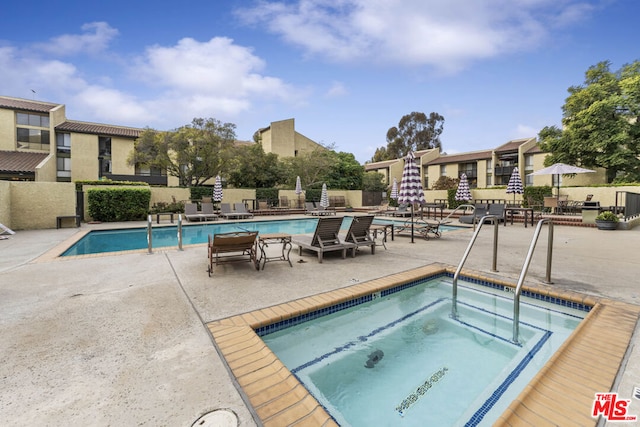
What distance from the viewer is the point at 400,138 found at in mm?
54062

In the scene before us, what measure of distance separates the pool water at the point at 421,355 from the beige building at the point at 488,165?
27.8 metres

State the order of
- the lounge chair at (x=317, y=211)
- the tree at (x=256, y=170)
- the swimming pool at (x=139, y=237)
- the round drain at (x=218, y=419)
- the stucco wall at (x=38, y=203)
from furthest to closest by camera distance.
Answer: the tree at (x=256, y=170) < the lounge chair at (x=317, y=211) < the stucco wall at (x=38, y=203) < the swimming pool at (x=139, y=237) < the round drain at (x=218, y=419)

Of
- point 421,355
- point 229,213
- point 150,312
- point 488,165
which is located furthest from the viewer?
point 488,165

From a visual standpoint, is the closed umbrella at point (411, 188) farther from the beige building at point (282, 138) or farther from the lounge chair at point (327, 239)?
the beige building at point (282, 138)

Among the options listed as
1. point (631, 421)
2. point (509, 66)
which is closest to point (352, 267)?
point (631, 421)

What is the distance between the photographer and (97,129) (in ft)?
92.7

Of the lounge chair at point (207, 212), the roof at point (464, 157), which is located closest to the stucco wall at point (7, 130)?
the lounge chair at point (207, 212)

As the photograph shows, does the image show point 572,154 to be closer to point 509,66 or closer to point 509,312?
point 509,66

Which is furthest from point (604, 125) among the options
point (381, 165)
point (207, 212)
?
point (381, 165)

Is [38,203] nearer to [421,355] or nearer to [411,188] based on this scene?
[411,188]

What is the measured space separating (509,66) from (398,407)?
23.1 metres

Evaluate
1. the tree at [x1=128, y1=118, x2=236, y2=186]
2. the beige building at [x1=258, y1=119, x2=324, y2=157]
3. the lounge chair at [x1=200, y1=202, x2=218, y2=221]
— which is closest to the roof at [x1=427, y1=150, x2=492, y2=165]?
the beige building at [x1=258, y1=119, x2=324, y2=157]

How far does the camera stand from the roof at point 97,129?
1081 inches

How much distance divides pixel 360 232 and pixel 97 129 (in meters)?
31.8
